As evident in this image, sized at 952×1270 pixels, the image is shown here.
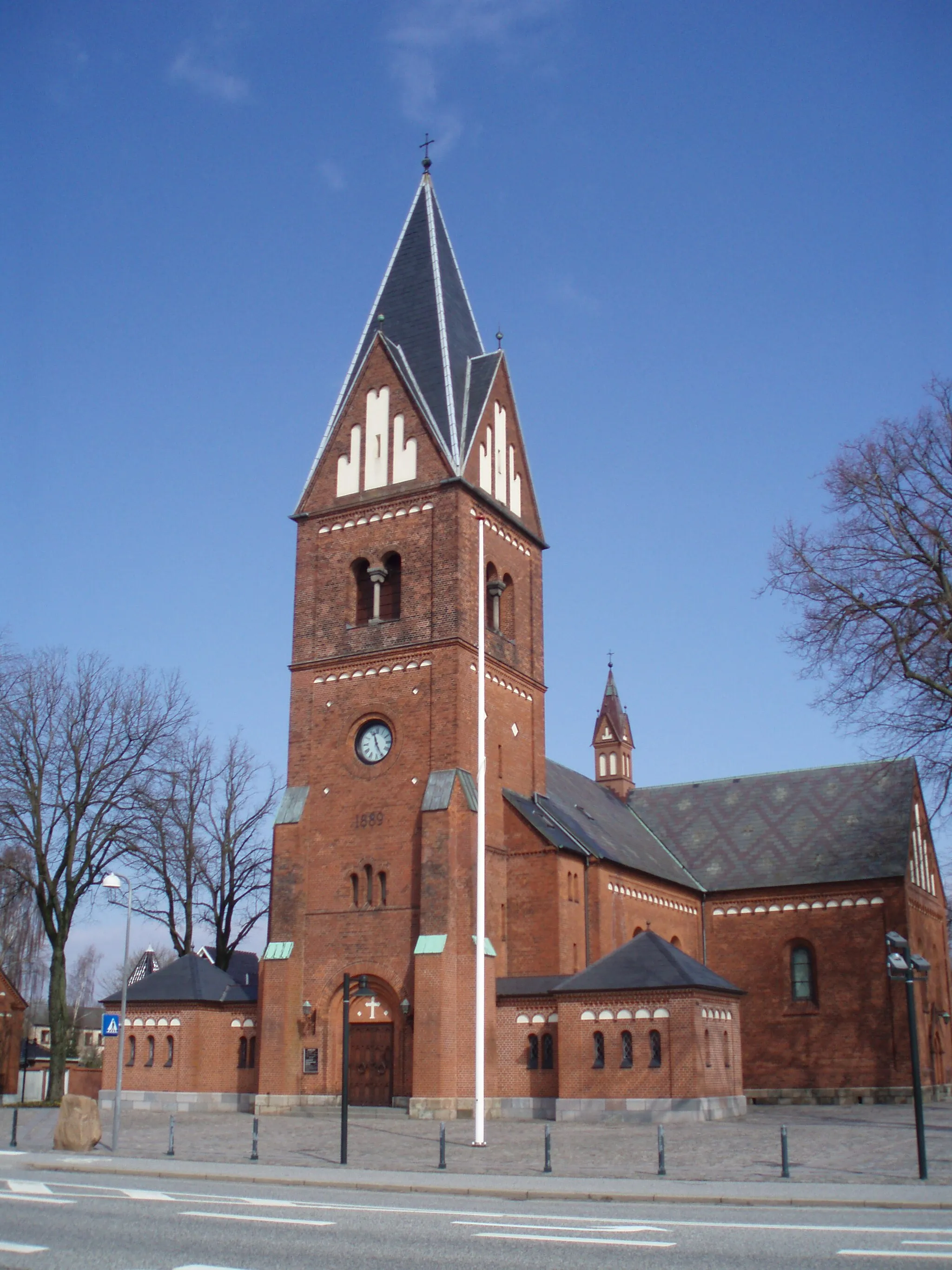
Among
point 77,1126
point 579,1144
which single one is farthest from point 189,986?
point 579,1144

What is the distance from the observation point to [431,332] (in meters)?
42.5

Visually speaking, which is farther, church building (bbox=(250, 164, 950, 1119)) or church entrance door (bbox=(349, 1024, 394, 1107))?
church entrance door (bbox=(349, 1024, 394, 1107))

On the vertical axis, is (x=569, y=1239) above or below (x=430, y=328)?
below

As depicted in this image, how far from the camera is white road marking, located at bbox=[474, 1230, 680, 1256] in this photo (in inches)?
463

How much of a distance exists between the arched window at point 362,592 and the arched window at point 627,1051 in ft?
48.3

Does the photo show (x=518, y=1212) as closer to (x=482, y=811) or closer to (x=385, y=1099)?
(x=482, y=811)

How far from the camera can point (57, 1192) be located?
17.1 m

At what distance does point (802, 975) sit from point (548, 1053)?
16098 mm

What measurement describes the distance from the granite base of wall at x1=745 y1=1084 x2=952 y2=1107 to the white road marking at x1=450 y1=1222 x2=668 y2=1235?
31.2 meters

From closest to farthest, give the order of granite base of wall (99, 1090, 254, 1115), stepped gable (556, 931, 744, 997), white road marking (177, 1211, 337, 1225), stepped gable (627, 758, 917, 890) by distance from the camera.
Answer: white road marking (177, 1211, 337, 1225), stepped gable (556, 931, 744, 997), granite base of wall (99, 1090, 254, 1115), stepped gable (627, 758, 917, 890)

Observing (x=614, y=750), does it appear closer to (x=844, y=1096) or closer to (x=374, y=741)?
(x=844, y=1096)

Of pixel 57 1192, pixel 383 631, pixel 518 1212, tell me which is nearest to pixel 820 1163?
pixel 518 1212

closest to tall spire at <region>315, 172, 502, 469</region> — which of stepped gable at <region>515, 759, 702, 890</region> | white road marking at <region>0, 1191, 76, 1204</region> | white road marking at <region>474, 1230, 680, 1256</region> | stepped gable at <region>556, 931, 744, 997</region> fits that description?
stepped gable at <region>515, 759, 702, 890</region>

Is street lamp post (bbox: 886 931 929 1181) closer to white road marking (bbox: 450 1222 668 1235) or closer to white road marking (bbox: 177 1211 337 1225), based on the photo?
white road marking (bbox: 450 1222 668 1235)
